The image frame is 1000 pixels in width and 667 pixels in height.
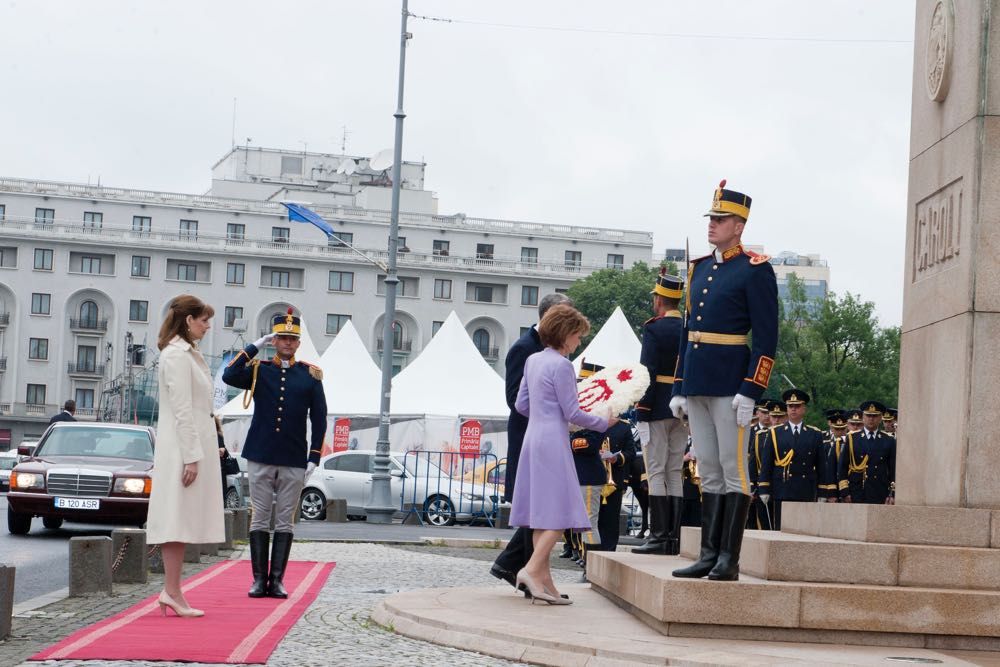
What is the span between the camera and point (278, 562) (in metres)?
11.5

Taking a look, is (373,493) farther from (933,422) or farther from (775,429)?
(933,422)

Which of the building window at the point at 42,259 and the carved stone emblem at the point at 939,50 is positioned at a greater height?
the building window at the point at 42,259

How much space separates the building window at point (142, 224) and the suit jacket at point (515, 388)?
87.0 m

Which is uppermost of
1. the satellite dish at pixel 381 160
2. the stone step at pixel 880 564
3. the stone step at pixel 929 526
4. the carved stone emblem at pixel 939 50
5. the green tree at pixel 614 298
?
the satellite dish at pixel 381 160

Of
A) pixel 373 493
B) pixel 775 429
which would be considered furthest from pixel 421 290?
pixel 775 429

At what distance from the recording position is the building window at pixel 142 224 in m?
94.9

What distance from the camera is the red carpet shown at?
26.3ft

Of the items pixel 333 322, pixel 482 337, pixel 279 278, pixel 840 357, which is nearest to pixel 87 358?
pixel 279 278

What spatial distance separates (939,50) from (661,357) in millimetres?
3303

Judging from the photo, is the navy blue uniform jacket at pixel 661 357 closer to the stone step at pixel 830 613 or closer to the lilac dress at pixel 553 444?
the lilac dress at pixel 553 444

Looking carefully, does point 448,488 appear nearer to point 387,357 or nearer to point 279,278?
point 387,357

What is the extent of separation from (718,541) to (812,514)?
5.14 feet

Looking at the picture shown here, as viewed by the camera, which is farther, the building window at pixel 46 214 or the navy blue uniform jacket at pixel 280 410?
the building window at pixel 46 214

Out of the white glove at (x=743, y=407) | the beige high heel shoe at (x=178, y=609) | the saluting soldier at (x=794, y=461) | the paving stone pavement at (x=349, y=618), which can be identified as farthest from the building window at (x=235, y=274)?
the white glove at (x=743, y=407)
